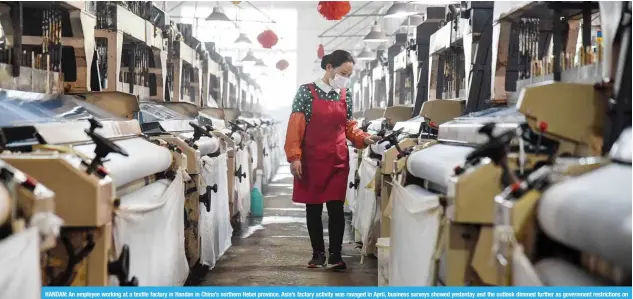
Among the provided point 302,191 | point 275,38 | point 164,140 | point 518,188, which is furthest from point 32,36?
point 275,38

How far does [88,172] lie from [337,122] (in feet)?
8.01

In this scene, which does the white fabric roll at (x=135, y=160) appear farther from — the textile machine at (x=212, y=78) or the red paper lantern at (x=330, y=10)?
the textile machine at (x=212, y=78)

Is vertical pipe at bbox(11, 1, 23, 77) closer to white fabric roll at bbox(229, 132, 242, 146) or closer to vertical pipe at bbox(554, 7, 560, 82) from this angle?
vertical pipe at bbox(554, 7, 560, 82)

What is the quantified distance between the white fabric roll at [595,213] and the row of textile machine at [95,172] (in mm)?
1276

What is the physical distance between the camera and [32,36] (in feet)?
15.1

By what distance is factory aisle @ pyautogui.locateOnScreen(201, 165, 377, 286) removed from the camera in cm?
462

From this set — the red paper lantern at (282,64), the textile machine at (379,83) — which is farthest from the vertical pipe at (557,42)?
the red paper lantern at (282,64)

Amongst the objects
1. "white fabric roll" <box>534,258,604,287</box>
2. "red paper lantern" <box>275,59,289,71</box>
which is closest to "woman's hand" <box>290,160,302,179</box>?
"white fabric roll" <box>534,258,604,287</box>

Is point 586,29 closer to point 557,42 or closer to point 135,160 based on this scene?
point 557,42

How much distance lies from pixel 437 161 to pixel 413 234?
307 mm

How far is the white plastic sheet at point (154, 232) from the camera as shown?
105 inches

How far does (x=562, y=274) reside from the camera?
1.86 m

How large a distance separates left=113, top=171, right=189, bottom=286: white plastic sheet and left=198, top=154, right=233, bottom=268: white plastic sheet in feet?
2.19

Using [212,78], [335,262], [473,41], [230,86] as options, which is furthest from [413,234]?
[230,86]
